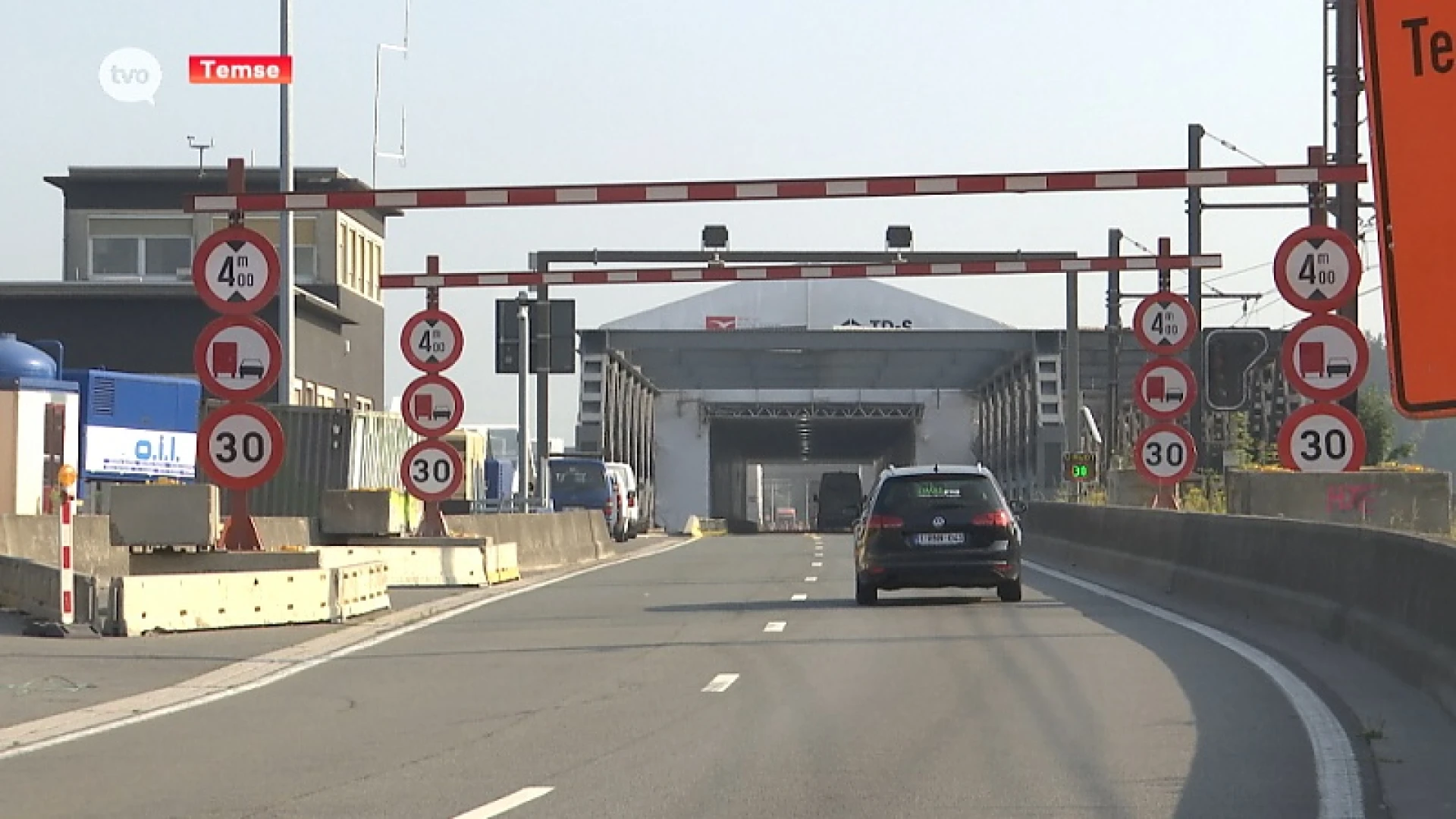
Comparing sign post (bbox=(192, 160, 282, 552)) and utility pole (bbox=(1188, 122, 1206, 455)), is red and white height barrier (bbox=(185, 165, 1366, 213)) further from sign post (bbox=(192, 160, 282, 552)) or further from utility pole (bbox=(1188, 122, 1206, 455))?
utility pole (bbox=(1188, 122, 1206, 455))

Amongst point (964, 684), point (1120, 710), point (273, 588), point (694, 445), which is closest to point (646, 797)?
point (1120, 710)

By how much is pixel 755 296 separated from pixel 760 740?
72.5 meters

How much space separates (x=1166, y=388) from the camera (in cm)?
2878

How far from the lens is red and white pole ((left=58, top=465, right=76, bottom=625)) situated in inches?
739

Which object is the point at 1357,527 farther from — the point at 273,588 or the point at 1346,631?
the point at 273,588

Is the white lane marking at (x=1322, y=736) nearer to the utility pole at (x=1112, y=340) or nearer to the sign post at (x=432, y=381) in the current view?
the sign post at (x=432, y=381)

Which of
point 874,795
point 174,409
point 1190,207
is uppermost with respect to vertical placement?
point 1190,207

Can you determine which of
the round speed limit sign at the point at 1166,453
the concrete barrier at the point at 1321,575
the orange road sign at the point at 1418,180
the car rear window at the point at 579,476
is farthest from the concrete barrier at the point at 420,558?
the car rear window at the point at 579,476

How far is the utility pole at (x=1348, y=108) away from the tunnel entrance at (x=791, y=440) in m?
61.6

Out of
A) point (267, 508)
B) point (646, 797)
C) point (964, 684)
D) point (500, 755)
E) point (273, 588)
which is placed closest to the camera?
point (646, 797)

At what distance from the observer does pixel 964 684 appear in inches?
595

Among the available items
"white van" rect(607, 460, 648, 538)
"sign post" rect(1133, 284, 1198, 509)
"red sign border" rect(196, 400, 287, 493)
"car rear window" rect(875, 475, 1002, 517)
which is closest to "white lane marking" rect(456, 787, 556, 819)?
"red sign border" rect(196, 400, 287, 493)

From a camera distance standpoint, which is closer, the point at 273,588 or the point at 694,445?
the point at 273,588

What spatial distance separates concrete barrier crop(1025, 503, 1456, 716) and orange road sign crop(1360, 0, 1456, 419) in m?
8.05
